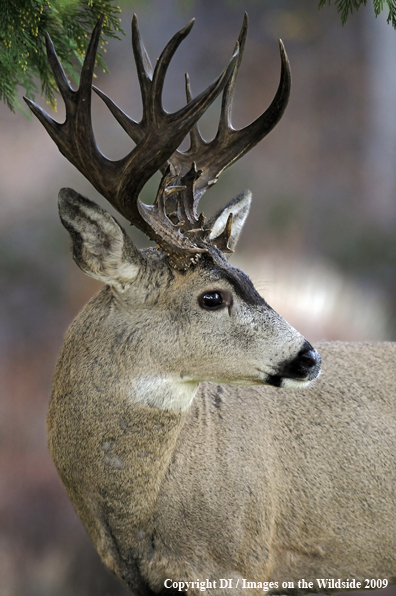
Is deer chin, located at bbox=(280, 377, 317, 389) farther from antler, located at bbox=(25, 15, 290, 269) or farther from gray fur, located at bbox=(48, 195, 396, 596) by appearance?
antler, located at bbox=(25, 15, 290, 269)

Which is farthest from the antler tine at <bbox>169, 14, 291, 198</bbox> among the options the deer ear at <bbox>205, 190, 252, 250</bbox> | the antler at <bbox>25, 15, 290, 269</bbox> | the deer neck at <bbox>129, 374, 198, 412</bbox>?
the deer neck at <bbox>129, 374, 198, 412</bbox>

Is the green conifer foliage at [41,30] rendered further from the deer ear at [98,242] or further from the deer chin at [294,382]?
the deer chin at [294,382]

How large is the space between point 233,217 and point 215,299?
0.64 m

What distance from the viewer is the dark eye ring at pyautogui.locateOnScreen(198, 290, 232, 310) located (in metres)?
1.86

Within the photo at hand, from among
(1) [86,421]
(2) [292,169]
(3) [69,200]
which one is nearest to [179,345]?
Result: (1) [86,421]

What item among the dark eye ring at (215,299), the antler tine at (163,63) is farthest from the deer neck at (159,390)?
the antler tine at (163,63)

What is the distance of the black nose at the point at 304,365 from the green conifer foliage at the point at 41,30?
4.26 feet

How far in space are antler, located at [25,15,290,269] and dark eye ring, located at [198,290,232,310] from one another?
126 mm

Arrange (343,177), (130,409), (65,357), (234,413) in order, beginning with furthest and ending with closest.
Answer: (343,177), (234,413), (65,357), (130,409)

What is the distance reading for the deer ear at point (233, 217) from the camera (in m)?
2.28

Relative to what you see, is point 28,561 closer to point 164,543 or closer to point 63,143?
point 164,543

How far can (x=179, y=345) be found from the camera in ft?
6.02

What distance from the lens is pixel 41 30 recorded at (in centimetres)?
200

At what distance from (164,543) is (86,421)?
1.63ft
